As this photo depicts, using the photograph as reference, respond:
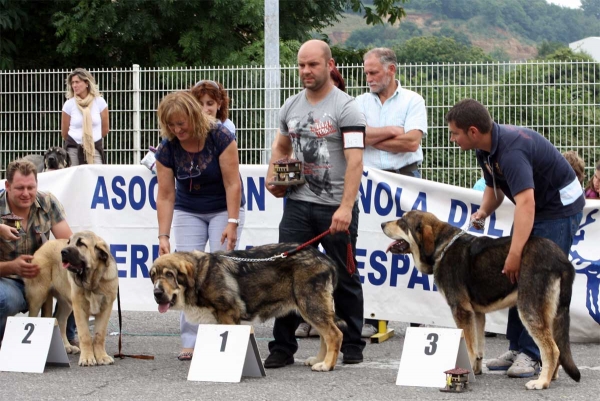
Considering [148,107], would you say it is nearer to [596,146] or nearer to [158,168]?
[596,146]

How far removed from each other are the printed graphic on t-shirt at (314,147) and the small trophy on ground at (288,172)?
7cm

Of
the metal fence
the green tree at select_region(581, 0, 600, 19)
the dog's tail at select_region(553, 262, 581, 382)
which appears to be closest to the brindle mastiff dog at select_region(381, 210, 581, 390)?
the dog's tail at select_region(553, 262, 581, 382)

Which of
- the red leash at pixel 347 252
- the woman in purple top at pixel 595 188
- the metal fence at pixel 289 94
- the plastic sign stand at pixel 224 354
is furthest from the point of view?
the metal fence at pixel 289 94

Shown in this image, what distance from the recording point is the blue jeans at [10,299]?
7504 mm

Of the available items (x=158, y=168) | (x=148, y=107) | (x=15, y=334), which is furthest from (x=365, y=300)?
(x=148, y=107)

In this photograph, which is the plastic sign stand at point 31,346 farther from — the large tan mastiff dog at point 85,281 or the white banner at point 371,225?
the white banner at point 371,225

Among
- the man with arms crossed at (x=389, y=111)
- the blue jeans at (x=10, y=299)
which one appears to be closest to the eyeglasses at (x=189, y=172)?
the blue jeans at (x=10, y=299)

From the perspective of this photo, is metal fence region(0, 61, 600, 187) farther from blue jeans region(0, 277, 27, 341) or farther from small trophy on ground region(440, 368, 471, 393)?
small trophy on ground region(440, 368, 471, 393)

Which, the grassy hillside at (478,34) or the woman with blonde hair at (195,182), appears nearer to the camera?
the woman with blonde hair at (195,182)

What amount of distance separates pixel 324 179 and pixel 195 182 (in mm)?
965

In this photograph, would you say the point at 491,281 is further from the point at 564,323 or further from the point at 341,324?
the point at 341,324

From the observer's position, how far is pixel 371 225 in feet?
29.2

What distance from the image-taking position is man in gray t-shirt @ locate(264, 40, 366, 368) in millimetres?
6980

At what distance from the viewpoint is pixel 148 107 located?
14844 mm
